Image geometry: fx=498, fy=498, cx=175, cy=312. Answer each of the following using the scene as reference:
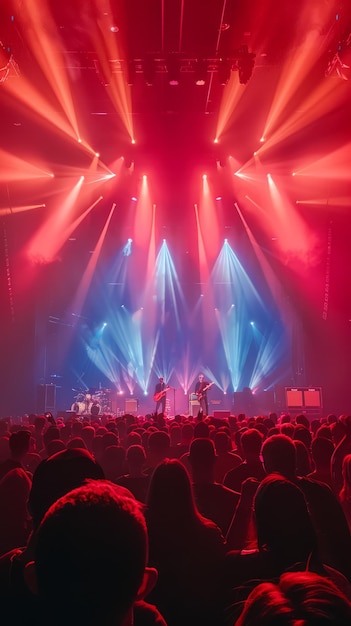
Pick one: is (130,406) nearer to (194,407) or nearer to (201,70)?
(194,407)

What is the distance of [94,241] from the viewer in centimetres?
2373

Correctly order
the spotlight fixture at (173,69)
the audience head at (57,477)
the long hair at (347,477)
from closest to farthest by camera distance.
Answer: the audience head at (57,477) < the long hair at (347,477) < the spotlight fixture at (173,69)

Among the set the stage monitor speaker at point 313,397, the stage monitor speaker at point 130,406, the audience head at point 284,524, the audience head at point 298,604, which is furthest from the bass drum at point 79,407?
the audience head at point 298,604

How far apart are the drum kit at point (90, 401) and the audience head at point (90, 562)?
20.7 m

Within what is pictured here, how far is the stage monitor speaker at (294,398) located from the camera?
20.3m

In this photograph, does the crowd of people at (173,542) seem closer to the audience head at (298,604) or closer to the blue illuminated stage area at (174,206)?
the audience head at (298,604)

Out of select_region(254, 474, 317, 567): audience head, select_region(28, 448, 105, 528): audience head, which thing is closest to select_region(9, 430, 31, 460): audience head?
select_region(28, 448, 105, 528): audience head

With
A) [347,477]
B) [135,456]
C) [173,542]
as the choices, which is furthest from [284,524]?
[135,456]

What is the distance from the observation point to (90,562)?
109 centimetres

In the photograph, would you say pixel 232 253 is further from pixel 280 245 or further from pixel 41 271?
pixel 41 271

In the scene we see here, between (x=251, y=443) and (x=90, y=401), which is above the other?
(x=251, y=443)

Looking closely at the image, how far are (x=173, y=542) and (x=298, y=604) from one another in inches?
69.5

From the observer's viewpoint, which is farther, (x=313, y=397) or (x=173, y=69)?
(x=313, y=397)

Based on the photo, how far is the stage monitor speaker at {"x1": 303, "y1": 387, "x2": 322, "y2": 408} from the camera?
2019 centimetres
